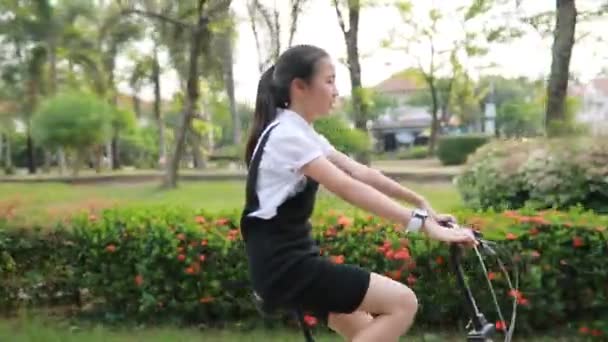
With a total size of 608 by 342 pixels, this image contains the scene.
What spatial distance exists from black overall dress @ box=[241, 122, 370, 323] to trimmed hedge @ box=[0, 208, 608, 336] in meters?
2.37

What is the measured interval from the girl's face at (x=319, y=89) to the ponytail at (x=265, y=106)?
0.23 feet

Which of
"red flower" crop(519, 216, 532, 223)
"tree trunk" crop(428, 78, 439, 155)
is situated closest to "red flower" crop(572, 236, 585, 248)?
"red flower" crop(519, 216, 532, 223)

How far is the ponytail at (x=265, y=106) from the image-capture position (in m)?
2.46

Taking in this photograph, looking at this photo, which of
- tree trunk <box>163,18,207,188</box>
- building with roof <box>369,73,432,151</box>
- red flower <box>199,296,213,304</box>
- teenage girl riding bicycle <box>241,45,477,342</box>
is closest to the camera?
teenage girl riding bicycle <box>241,45,477,342</box>

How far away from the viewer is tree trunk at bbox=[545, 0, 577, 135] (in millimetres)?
11461

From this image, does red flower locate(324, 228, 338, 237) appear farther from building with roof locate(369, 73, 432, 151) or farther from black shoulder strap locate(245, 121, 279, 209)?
building with roof locate(369, 73, 432, 151)

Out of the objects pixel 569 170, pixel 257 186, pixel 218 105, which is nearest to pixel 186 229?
pixel 257 186

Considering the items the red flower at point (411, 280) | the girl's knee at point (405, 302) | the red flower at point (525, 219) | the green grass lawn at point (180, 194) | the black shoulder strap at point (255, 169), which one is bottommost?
the green grass lawn at point (180, 194)

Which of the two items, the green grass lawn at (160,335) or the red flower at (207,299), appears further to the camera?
the red flower at (207,299)

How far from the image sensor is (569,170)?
7.36 metres

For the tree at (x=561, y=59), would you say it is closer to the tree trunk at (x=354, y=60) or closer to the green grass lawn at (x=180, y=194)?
the green grass lawn at (x=180, y=194)

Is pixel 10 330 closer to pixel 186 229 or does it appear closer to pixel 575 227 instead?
pixel 186 229

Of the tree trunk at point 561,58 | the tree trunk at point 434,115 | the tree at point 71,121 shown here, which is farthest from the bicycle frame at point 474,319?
the tree trunk at point 434,115

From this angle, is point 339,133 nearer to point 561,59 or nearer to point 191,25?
point 561,59
